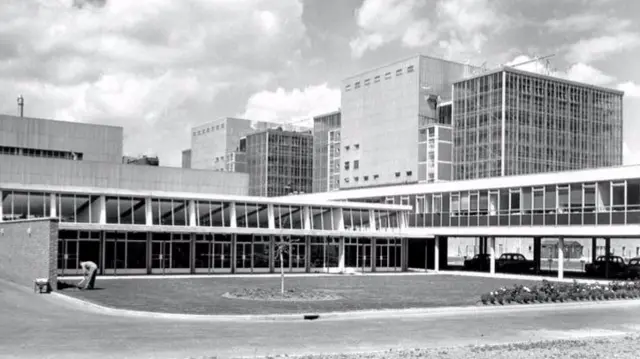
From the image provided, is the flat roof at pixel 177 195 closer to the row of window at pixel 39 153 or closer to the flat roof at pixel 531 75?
the row of window at pixel 39 153

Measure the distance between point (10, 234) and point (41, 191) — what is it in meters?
7.38

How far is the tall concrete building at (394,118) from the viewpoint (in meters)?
108

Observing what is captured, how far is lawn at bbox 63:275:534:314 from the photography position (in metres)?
26.4

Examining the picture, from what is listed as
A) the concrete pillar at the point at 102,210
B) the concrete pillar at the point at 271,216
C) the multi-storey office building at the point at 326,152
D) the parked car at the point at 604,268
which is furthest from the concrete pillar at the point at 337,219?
the multi-storey office building at the point at 326,152

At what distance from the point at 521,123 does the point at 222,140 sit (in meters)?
75.7

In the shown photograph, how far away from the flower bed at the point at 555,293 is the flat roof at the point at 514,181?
15.2 meters

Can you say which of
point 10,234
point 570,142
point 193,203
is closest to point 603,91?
point 570,142

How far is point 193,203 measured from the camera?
Result: 1996 inches

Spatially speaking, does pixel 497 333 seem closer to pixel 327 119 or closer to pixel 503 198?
pixel 503 198

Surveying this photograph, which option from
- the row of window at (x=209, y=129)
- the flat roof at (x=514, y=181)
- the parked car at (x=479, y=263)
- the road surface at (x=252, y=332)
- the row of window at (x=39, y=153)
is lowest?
the parked car at (x=479, y=263)

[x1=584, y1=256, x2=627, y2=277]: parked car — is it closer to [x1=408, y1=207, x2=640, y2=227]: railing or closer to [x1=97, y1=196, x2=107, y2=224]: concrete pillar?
[x1=408, y1=207, x2=640, y2=227]: railing

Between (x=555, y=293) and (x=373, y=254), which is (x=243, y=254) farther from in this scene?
(x=555, y=293)

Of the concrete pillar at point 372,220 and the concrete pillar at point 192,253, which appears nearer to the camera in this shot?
the concrete pillar at point 192,253

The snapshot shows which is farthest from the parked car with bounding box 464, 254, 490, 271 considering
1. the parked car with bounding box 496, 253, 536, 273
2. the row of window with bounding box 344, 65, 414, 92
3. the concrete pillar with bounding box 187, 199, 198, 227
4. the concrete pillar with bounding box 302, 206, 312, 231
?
the row of window with bounding box 344, 65, 414, 92
